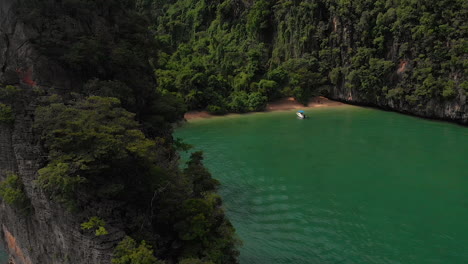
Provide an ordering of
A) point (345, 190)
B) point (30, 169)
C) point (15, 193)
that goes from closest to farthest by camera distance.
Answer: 1. point (30, 169)
2. point (15, 193)
3. point (345, 190)

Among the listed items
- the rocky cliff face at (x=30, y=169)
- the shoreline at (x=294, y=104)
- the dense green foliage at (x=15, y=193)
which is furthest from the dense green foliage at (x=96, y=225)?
the shoreline at (x=294, y=104)

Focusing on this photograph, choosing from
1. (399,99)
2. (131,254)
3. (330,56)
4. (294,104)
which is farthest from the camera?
(330,56)

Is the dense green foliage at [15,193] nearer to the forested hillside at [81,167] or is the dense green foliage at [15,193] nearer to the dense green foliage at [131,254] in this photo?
the forested hillside at [81,167]

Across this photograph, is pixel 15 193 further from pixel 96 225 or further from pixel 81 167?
pixel 96 225

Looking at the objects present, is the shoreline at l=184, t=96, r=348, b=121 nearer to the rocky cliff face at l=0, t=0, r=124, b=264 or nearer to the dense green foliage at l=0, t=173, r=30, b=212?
the rocky cliff face at l=0, t=0, r=124, b=264

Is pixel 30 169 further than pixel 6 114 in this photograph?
No

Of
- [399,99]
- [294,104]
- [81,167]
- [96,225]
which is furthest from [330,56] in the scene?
[96,225]

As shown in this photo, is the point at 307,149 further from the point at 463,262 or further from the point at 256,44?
the point at 256,44
